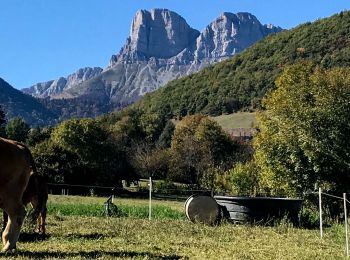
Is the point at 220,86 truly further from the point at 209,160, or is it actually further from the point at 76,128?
the point at 76,128

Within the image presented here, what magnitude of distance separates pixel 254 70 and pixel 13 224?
12253 centimetres

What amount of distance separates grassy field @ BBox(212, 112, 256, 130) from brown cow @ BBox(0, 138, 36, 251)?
364ft

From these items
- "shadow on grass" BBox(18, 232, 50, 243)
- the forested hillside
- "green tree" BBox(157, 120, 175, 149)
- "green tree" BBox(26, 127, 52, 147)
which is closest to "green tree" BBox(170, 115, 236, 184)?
"green tree" BBox(157, 120, 175, 149)

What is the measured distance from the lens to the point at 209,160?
79375 millimetres

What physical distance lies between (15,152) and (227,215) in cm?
946

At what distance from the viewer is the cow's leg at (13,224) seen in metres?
9.22

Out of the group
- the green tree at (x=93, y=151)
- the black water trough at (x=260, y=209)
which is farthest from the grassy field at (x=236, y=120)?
the black water trough at (x=260, y=209)

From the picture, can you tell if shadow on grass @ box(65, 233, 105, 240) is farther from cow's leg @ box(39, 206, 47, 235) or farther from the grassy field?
the grassy field

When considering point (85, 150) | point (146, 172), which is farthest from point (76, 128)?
point (146, 172)

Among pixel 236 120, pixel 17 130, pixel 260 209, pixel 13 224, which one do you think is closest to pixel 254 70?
pixel 236 120

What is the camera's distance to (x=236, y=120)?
12519 centimetres

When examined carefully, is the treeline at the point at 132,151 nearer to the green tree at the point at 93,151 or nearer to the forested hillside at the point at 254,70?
the green tree at the point at 93,151

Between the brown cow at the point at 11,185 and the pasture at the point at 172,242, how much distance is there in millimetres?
425

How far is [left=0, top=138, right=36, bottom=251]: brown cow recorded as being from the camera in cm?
912
